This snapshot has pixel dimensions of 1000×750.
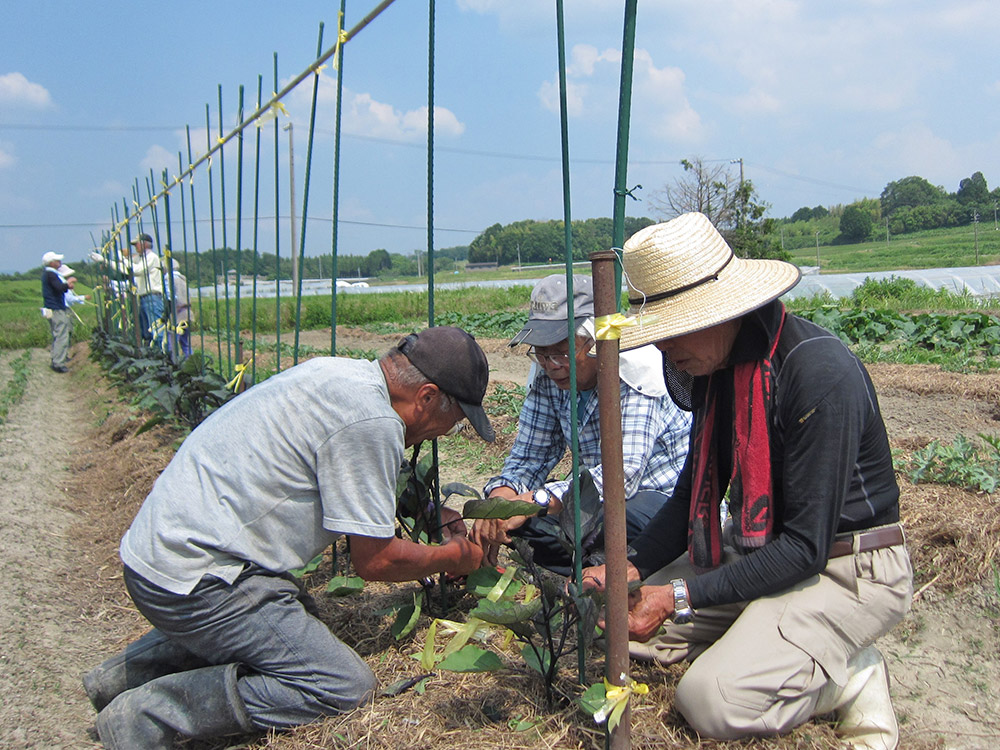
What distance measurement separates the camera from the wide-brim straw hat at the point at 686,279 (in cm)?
187

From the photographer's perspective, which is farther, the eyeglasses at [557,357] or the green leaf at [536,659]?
the eyeglasses at [557,357]

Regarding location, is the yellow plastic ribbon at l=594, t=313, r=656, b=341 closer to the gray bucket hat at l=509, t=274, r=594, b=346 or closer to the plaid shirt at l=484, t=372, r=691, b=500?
the gray bucket hat at l=509, t=274, r=594, b=346

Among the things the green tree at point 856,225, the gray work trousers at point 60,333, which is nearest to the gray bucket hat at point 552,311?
the gray work trousers at point 60,333

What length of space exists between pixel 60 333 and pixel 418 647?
1203 centimetres

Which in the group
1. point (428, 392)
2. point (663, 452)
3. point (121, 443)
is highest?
point (428, 392)

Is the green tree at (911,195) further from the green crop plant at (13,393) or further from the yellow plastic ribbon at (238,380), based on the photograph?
the yellow plastic ribbon at (238,380)

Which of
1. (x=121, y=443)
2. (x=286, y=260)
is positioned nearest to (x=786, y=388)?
(x=121, y=443)

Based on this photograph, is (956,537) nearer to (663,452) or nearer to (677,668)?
(663,452)

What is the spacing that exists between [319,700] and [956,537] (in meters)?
2.41

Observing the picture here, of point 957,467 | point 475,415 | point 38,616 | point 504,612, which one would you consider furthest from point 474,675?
point 957,467

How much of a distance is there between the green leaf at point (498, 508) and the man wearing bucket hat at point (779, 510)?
14.8 inches

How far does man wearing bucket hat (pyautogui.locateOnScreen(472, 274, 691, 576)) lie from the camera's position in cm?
256

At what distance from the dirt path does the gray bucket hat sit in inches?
70.3

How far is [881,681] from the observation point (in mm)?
1995
